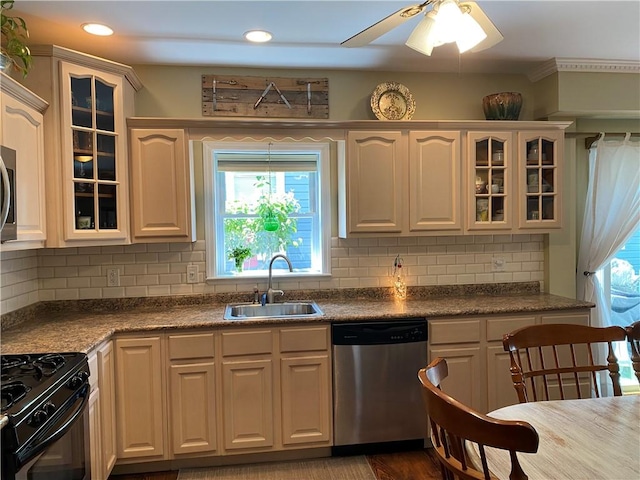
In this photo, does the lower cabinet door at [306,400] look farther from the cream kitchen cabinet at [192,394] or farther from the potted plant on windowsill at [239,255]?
the potted plant on windowsill at [239,255]

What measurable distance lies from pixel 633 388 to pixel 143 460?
3.69 metres

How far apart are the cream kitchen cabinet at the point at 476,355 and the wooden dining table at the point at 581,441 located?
4.00 feet

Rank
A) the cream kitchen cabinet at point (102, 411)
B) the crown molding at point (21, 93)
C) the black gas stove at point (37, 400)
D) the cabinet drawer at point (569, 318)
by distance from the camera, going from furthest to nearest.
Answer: the cabinet drawer at point (569, 318) < the cream kitchen cabinet at point (102, 411) < the crown molding at point (21, 93) < the black gas stove at point (37, 400)

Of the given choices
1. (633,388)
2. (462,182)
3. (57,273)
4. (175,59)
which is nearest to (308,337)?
(462,182)

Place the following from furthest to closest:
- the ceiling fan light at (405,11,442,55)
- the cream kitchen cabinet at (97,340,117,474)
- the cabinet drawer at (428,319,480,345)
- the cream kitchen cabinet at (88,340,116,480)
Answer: the cabinet drawer at (428,319,480,345) < the cream kitchen cabinet at (97,340,117,474) < the cream kitchen cabinet at (88,340,116,480) < the ceiling fan light at (405,11,442,55)

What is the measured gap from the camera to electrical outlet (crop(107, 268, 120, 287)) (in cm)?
305

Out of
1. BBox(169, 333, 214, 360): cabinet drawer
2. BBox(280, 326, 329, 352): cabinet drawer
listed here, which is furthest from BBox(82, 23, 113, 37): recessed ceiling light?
BBox(280, 326, 329, 352): cabinet drawer

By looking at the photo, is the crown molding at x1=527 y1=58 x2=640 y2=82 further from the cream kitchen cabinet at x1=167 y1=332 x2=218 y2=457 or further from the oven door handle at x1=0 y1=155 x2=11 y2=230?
the oven door handle at x1=0 y1=155 x2=11 y2=230

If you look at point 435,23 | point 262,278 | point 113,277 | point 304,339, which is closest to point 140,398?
point 113,277

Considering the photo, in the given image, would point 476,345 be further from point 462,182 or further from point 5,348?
point 5,348

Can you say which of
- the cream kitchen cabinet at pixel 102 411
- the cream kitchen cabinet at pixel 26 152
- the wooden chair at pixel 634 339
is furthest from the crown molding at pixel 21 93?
the wooden chair at pixel 634 339

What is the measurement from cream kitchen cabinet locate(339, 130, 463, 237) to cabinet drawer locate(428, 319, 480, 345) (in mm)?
651

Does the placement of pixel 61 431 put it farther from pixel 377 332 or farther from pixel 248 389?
pixel 377 332

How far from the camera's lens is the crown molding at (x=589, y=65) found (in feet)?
10.3
